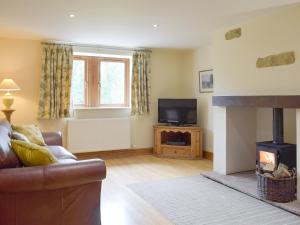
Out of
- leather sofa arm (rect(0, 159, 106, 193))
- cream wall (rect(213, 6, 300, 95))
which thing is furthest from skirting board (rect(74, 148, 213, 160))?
leather sofa arm (rect(0, 159, 106, 193))

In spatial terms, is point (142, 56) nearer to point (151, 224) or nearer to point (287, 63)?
point (287, 63)

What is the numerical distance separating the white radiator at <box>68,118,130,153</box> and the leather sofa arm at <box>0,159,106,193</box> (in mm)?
3156

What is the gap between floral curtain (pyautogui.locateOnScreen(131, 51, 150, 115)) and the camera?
5.78 m

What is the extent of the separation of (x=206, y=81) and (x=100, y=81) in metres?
2.12

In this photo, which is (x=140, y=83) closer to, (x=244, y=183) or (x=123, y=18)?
(x=123, y=18)

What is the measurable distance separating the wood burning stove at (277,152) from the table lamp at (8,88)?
149 inches

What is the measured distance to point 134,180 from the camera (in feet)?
13.6

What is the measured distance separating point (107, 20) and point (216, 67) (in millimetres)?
1831

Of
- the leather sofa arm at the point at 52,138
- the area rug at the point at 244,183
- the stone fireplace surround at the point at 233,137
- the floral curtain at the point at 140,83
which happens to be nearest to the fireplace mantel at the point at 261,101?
the stone fireplace surround at the point at 233,137

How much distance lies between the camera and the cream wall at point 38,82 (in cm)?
491

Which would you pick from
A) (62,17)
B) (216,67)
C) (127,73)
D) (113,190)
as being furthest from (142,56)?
(113,190)

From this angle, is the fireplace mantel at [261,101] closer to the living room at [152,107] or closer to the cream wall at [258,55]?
the living room at [152,107]

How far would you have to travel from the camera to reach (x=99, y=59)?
5.66 m

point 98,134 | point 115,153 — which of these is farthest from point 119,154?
point 98,134
